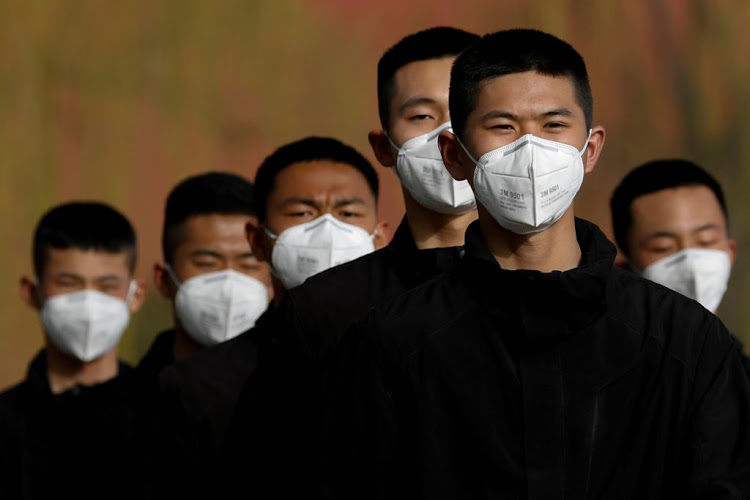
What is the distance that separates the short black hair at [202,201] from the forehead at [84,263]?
0.32 m

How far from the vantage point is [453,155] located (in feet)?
10.5

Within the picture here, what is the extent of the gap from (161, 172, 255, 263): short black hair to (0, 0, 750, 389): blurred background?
7.75 ft

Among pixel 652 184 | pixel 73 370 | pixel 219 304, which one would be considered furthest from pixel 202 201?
pixel 652 184

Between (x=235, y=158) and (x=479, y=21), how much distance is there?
135 centimetres

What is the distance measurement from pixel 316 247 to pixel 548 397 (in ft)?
5.35

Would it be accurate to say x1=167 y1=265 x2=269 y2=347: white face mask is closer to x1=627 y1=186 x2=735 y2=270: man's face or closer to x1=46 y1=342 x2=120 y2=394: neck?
x1=46 y1=342 x2=120 y2=394: neck

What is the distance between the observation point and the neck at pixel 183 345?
5359 millimetres

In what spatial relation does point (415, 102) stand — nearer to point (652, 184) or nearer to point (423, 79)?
point (423, 79)

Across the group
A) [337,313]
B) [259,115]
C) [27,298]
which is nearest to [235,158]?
[259,115]

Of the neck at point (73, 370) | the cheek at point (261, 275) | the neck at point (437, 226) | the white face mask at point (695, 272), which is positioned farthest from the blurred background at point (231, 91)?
the neck at point (437, 226)

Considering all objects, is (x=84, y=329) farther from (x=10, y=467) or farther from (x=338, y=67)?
(x=338, y=67)

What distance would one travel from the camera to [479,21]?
811 cm

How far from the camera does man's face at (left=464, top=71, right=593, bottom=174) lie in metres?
3.04

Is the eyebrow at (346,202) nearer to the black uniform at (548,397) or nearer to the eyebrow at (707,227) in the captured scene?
the eyebrow at (707,227)
